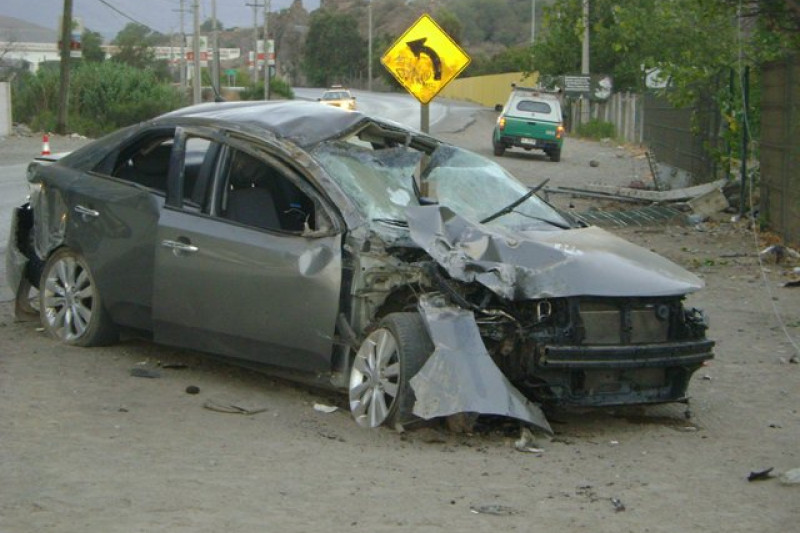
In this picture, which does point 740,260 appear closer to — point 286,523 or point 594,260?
→ point 594,260

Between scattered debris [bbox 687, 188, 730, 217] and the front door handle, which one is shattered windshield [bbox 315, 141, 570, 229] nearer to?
the front door handle

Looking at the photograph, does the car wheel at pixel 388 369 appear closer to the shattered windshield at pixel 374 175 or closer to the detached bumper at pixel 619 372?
the detached bumper at pixel 619 372

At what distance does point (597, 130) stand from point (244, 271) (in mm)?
45305

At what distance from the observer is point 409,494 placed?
552 cm

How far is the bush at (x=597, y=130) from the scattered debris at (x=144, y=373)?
44.0 meters

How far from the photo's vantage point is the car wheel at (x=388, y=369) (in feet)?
21.1

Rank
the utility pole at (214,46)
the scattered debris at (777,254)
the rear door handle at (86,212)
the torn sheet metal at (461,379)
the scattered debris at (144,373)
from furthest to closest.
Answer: the utility pole at (214,46), the scattered debris at (777,254), the rear door handle at (86,212), the scattered debris at (144,373), the torn sheet metal at (461,379)

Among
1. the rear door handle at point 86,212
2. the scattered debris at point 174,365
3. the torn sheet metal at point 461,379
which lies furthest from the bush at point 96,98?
the torn sheet metal at point 461,379

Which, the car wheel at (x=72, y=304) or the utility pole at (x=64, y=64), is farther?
the utility pole at (x=64, y=64)

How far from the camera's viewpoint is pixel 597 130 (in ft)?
168

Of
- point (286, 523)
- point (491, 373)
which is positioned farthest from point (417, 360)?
point (286, 523)

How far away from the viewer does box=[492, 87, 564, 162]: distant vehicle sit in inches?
1416

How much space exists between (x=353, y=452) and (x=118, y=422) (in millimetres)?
1382

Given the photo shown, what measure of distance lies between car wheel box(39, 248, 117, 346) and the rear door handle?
0.29 metres
